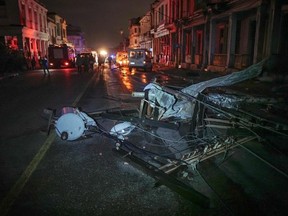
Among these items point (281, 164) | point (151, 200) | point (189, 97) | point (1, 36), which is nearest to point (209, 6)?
point (189, 97)

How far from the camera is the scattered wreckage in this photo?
505 centimetres

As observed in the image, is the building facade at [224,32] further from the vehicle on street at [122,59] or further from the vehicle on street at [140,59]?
the vehicle on street at [122,59]

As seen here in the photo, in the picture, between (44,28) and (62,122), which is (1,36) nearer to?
(44,28)

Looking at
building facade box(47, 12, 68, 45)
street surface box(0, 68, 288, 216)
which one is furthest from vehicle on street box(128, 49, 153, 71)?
building facade box(47, 12, 68, 45)

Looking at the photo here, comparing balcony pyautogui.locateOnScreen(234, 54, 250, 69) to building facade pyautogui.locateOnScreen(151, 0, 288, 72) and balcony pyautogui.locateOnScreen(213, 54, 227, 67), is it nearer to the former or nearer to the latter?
building facade pyautogui.locateOnScreen(151, 0, 288, 72)

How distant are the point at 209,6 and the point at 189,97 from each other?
19.2 meters

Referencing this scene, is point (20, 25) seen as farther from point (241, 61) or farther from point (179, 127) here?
point (179, 127)

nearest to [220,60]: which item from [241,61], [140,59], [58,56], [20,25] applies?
[241,61]

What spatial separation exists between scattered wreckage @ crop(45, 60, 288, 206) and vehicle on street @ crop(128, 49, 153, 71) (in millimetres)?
25023

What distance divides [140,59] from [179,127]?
27183 mm

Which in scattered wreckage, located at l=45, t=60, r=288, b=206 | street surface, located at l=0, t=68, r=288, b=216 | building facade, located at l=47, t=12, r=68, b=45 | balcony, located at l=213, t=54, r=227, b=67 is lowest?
street surface, located at l=0, t=68, r=288, b=216

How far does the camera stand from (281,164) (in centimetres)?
518

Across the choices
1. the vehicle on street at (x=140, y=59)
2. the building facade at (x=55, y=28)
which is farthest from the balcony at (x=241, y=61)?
the building facade at (x=55, y=28)

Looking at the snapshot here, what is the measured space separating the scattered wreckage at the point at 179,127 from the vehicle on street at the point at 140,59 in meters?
25.0
